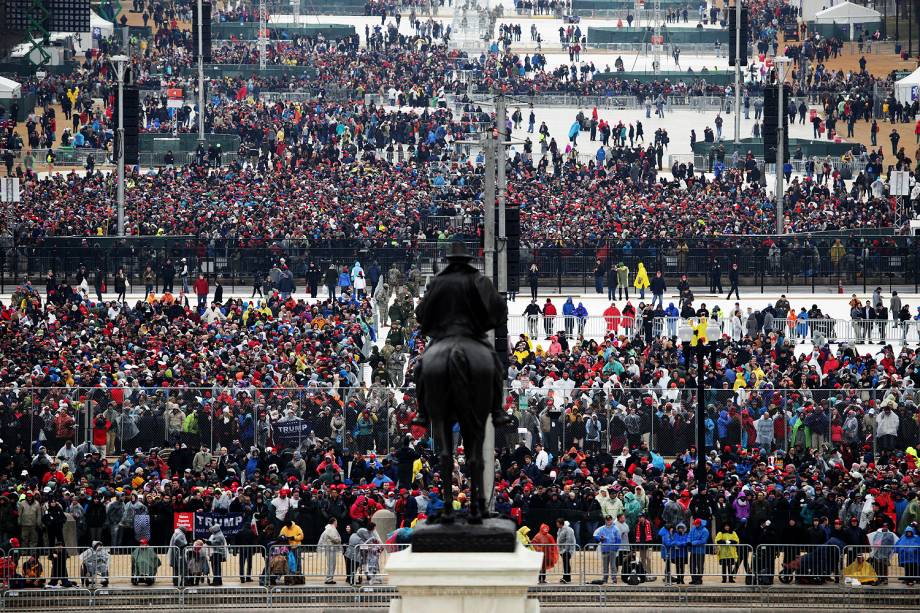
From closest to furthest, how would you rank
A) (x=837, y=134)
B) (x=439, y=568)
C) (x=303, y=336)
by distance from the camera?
(x=439, y=568), (x=303, y=336), (x=837, y=134)

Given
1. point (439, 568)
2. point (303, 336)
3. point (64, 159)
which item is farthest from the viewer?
point (64, 159)

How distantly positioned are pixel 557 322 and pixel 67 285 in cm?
1223

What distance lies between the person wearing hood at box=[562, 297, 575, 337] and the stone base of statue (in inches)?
Answer: 1467

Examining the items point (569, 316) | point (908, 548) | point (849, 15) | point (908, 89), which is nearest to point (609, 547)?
point (908, 548)

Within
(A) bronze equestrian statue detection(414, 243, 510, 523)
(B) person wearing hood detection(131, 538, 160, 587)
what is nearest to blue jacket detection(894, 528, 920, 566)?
(B) person wearing hood detection(131, 538, 160, 587)

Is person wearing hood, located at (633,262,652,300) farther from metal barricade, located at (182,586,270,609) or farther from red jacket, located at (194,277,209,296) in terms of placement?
metal barricade, located at (182,586,270,609)

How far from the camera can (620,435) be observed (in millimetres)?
42906

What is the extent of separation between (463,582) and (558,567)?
14443mm

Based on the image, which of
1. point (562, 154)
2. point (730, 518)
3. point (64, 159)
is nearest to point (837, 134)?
point (562, 154)

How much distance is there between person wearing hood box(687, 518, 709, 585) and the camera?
33688 mm

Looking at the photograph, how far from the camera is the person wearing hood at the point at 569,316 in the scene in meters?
57.6

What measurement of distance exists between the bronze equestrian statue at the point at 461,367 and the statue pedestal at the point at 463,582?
53cm

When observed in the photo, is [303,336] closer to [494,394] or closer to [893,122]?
[494,394]

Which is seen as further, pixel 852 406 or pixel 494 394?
pixel 852 406
